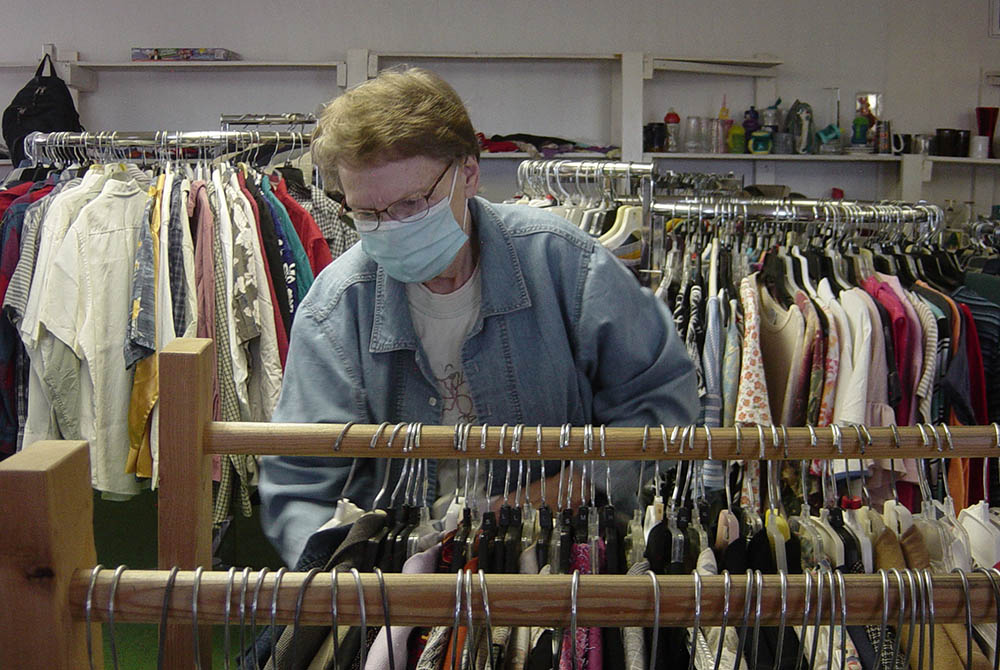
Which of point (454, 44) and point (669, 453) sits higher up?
point (454, 44)

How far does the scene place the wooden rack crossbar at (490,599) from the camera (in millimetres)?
634

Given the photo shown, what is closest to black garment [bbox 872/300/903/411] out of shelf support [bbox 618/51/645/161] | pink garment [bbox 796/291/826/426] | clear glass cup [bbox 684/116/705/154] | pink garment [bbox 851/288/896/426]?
pink garment [bbox 851/288/896/426]

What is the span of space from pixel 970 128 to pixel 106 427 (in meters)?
4.82

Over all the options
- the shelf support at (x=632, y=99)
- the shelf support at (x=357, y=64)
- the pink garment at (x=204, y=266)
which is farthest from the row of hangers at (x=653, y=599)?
the shelf support at (x=357, y=64)

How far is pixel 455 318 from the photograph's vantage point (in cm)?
142

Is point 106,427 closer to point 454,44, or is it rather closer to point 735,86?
point 454,44

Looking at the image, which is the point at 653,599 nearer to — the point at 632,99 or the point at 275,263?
the point at 275,263

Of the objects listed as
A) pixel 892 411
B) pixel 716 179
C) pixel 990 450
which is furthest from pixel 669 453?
pixel 716 179

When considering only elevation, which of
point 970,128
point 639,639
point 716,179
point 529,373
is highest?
point 970,128

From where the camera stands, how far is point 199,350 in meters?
0.93

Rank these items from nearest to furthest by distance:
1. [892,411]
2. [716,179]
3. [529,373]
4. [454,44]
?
1. [529,373]
2. [892,411]
3. [716,179]
4. [454,44]

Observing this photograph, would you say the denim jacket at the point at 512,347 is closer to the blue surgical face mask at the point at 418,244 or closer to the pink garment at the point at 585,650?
the blue surgical face mask at the point at 418,244

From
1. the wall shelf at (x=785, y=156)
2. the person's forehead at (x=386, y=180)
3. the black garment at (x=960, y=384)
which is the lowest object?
the black garment at (x=960, y=384)

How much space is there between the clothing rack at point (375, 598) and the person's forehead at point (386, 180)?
70 cm
